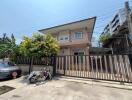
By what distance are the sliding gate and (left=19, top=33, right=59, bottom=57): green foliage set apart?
1033 millimetres

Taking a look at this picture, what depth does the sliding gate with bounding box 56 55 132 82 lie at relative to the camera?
688 cm

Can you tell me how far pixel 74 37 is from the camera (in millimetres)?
14414

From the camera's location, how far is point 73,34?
14.6m

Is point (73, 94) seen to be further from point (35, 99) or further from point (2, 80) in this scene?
point (2, 80)

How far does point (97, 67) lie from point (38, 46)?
15.7 ft

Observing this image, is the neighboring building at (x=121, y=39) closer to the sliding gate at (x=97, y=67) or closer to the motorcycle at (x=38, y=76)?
the sliding gate at (x=97, y=67)

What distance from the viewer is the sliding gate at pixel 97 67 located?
→ 6.88 m

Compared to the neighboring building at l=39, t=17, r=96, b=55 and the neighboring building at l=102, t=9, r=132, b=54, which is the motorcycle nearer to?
the neighboring building at l=39, t=17, r=96, b=55

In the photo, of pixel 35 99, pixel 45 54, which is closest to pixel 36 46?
pixel 45 54

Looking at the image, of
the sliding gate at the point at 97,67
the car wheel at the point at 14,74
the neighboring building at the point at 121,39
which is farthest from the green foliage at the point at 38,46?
the neighboring building at the point at 121,39

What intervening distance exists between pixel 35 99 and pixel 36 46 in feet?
15.0

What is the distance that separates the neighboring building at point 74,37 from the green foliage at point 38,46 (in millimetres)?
4949

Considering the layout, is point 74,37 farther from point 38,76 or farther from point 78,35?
point 38,76

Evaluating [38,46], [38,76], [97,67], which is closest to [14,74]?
[38,76]
